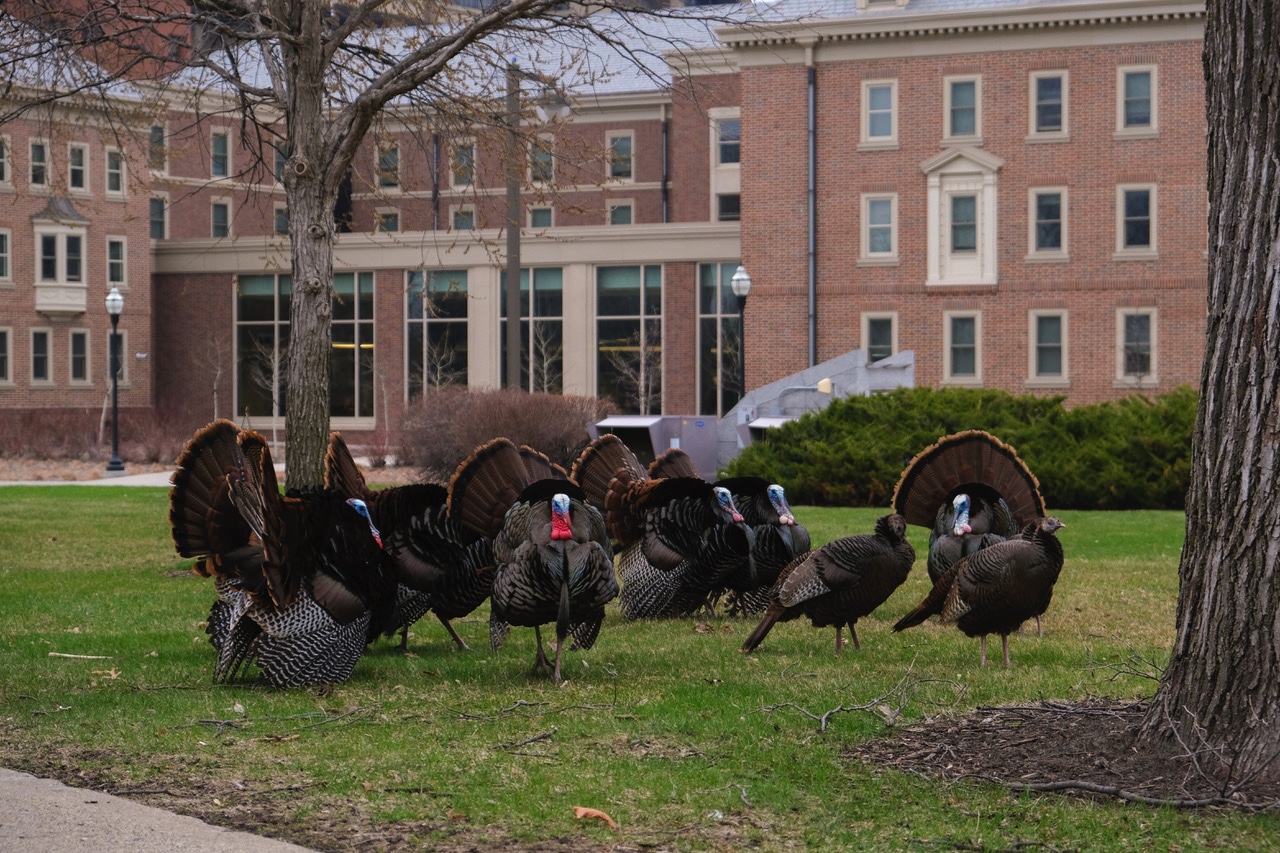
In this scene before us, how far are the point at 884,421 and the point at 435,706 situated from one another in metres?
16.7

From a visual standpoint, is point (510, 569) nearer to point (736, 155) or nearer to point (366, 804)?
point (366, 804)

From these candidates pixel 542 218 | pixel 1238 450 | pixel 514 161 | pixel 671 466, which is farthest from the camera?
pixel 542 218

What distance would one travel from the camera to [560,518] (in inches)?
338

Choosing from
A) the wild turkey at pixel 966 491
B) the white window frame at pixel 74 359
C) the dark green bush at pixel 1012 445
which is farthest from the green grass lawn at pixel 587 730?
the white window frame at pixel 74 359

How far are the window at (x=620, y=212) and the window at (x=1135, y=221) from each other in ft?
69.5

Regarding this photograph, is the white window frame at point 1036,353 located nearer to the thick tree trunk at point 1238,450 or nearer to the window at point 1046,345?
the window at point 1046,345

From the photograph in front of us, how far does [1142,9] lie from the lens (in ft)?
126

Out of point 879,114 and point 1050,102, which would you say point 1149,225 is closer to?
point 1050,102

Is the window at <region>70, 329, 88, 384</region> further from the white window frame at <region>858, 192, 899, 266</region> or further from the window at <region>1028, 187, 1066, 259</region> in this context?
the window at <region>1028, 187, 1066, 259</region>

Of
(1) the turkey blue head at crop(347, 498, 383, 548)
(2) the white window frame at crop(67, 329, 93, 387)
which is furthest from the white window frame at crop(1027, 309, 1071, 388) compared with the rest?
(1) the turkey blue head at crop(347, 498, 383, 548)

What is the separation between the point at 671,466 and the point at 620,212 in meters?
44.2

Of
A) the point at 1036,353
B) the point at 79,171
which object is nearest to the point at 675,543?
the point at 1036,353

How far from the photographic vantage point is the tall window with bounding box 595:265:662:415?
4741cm

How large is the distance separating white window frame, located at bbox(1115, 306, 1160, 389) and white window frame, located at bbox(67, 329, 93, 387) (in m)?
33.5
